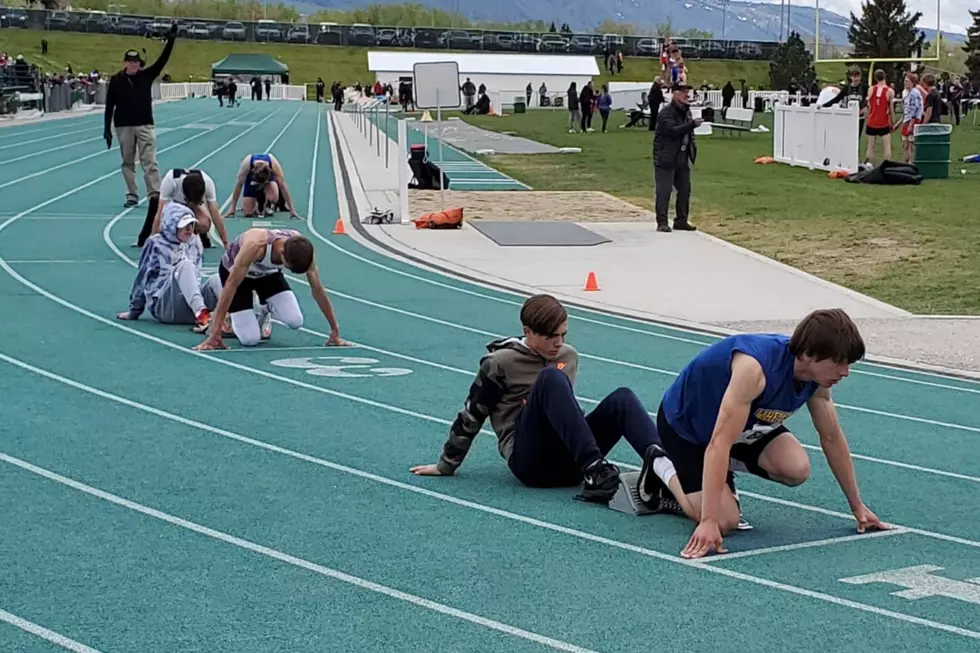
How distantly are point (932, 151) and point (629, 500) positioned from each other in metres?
23.2

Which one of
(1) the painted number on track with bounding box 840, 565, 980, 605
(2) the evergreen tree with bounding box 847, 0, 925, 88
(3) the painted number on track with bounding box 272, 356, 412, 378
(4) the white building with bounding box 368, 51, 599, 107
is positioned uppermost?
(2) the evergreen tree with bounding box 847, 0, 925, 88

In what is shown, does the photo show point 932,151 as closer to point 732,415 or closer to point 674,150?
point 674,150

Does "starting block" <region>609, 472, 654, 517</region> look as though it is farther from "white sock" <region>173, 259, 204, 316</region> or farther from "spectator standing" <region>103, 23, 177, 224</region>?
"spectator standing" <region>103, 23, 177, 224</region>

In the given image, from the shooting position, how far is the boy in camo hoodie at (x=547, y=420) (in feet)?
22.4

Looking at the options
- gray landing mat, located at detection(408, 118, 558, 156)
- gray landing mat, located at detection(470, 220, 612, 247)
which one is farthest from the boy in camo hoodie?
gray landing mat, located at detection(408, 118, 558, 156)

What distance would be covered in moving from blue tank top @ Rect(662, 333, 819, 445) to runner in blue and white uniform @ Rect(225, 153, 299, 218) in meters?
14.6

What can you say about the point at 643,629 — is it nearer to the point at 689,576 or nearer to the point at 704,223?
the point at 689,576

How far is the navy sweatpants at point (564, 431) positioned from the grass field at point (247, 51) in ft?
360

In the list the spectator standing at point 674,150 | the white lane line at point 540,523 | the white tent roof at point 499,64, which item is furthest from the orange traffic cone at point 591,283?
the white tent roof at point 499,64

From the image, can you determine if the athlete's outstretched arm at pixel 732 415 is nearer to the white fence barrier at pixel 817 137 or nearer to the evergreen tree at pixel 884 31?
the white fence barrier at pixel 817 137

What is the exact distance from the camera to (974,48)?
96.6 m

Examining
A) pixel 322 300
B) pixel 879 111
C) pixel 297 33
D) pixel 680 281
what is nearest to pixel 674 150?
pixel 680 281

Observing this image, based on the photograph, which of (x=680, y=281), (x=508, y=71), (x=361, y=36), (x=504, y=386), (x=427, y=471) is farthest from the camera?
(x=361, y=36)

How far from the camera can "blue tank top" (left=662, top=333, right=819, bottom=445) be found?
18.8ft
